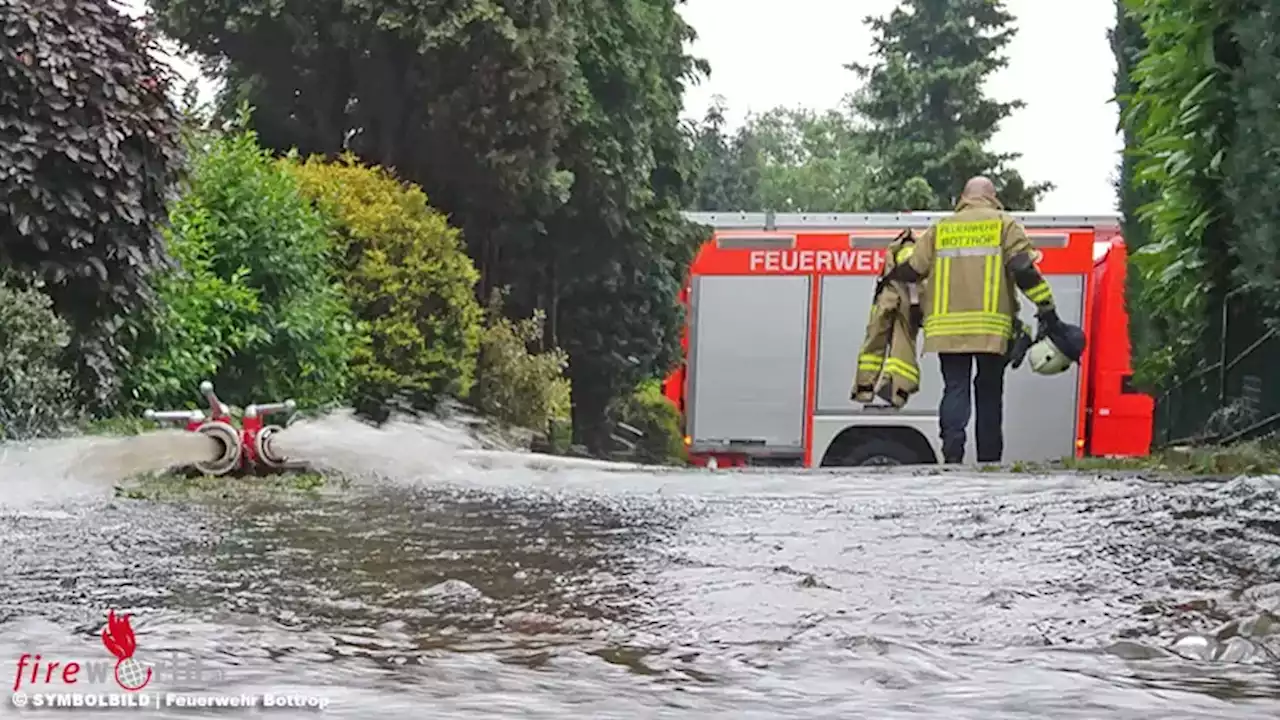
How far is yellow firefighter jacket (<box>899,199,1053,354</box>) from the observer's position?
7.60 meters

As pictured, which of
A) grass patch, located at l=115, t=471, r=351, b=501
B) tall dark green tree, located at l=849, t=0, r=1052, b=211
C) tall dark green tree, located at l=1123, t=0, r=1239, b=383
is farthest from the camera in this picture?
tall dark green tree, located at l=849, t=0, r=1052, b=211

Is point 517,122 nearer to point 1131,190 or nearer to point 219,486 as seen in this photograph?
point 1131,190

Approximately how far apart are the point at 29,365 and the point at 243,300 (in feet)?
6.70

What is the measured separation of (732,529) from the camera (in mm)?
4926

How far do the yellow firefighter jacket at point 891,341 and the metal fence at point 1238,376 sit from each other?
1.68 m

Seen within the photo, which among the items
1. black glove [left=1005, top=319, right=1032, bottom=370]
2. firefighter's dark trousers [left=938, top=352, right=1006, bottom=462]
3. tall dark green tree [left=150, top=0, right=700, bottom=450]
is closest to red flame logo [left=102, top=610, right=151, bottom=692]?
firefighter's dark trousers [left=938, top=352, right=1006, bottom=462]

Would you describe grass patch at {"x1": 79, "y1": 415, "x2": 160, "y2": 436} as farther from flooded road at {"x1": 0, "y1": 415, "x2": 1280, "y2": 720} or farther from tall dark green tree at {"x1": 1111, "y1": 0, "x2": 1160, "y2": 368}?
tall dark green tree at {"x1": 1111, "y1": 0, "x2": 1160, "y2": 368}

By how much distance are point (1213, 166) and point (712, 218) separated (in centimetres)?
970

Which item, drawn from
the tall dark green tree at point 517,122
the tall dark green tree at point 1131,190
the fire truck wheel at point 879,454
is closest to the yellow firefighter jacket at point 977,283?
the tall dark green tree at point 1131,190

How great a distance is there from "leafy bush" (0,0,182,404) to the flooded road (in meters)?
1.47

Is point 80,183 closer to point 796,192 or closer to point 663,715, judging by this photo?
point 663,715

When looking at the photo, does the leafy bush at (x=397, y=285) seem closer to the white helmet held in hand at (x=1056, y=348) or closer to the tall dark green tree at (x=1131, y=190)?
the white helmet held in hand at (x=1056, y=348)

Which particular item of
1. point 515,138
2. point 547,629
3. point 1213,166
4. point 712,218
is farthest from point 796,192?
point 547,629

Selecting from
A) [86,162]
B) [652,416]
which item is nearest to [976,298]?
[86,162]
